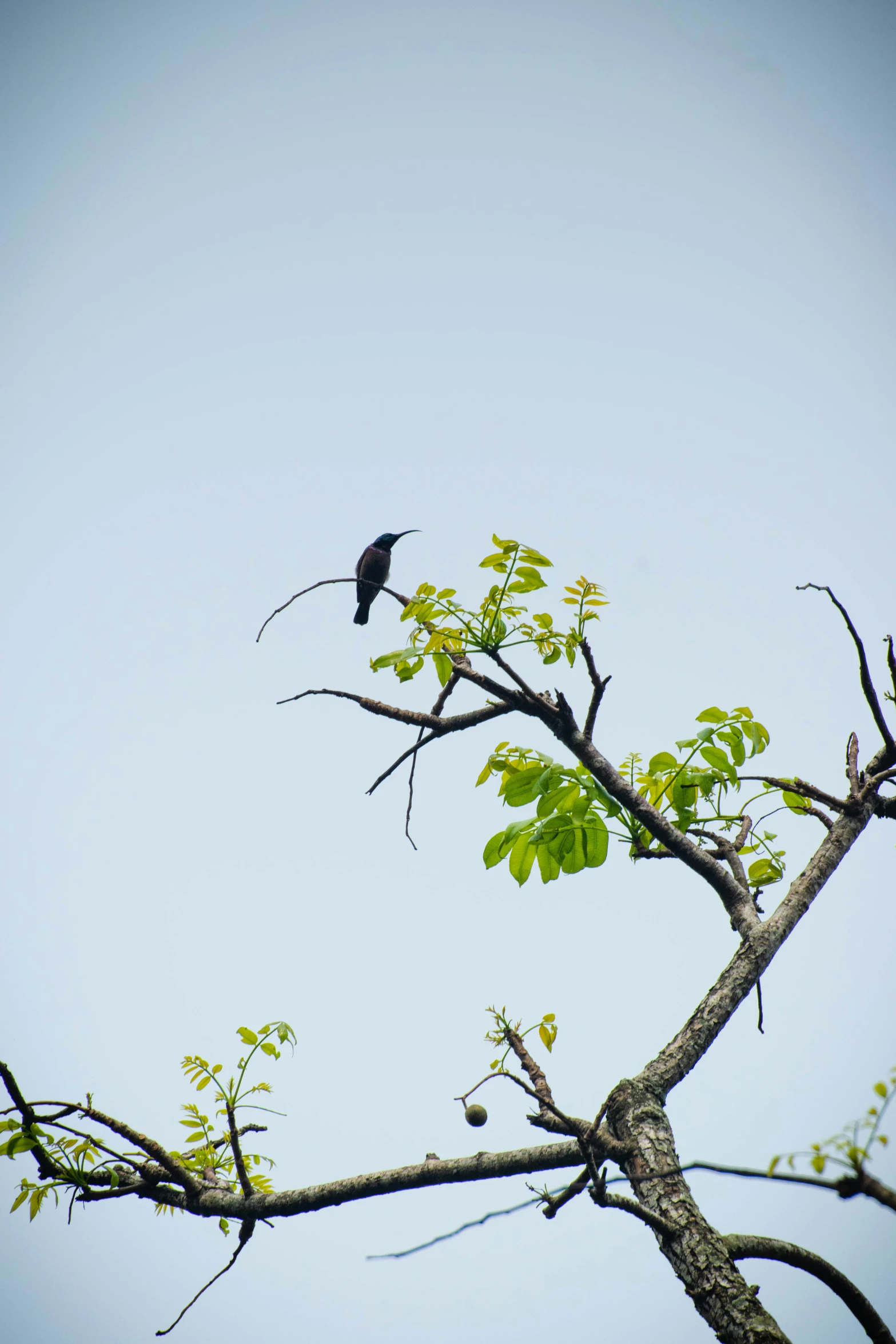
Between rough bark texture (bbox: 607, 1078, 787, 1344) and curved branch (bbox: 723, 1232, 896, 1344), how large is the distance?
0.52 ft

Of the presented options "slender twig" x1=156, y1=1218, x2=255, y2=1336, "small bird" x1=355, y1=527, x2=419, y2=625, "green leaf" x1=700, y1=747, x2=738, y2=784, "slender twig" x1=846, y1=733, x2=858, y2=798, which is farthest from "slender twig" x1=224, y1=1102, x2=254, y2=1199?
"small bird" x1=355, y1=527, x2=419, y2=625

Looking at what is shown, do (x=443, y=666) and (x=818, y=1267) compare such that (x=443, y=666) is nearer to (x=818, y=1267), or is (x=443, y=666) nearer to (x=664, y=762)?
(x=664, y=762)

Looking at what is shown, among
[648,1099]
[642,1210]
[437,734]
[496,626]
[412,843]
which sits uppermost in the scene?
[496,626]

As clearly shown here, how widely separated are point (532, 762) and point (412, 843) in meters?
0.53

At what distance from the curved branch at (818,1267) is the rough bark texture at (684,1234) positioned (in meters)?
0.16

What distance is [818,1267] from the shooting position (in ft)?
6.93

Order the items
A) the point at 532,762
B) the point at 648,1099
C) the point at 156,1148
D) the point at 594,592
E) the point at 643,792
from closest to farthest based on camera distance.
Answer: the point at 648,1099 < the point at 156,1148 < the point at 532,762 < the point at 594,592 < the point at 643,792

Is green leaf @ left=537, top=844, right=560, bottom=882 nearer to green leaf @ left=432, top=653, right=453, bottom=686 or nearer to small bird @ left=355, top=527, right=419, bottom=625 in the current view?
green leaf @ left=432, top=653, right=453, bottom=686

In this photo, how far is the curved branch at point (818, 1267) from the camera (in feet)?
6.37

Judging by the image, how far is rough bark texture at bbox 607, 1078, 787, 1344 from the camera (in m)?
1.66

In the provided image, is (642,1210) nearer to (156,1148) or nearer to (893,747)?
(156,1148)

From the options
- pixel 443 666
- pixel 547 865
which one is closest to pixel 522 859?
pixel 547 865

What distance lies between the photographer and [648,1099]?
6.98ft

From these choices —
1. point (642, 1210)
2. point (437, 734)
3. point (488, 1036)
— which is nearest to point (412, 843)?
point (437, 734)
